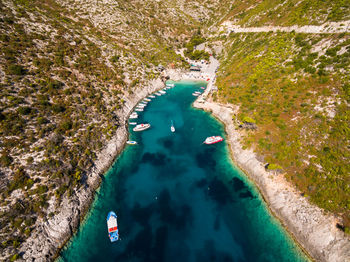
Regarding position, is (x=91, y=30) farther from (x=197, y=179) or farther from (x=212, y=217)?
(x=212, y=217)

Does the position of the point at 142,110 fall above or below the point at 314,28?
below

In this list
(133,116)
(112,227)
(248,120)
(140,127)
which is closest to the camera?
(112,227)

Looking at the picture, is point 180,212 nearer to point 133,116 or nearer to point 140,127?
point 140,127

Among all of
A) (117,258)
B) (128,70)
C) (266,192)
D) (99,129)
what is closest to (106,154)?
(99,129)

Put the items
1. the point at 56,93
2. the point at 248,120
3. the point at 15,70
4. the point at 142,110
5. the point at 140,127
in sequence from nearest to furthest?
the point at 15,70
the point at 56,93
the point at 248,120
the point at 140,127
the point at 142,110

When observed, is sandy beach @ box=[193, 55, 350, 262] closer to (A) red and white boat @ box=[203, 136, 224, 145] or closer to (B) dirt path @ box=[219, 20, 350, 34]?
(A) red and white boat @ box=[203, 136, 224, 145]

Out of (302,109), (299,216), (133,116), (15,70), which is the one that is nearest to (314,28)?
(302,109)
